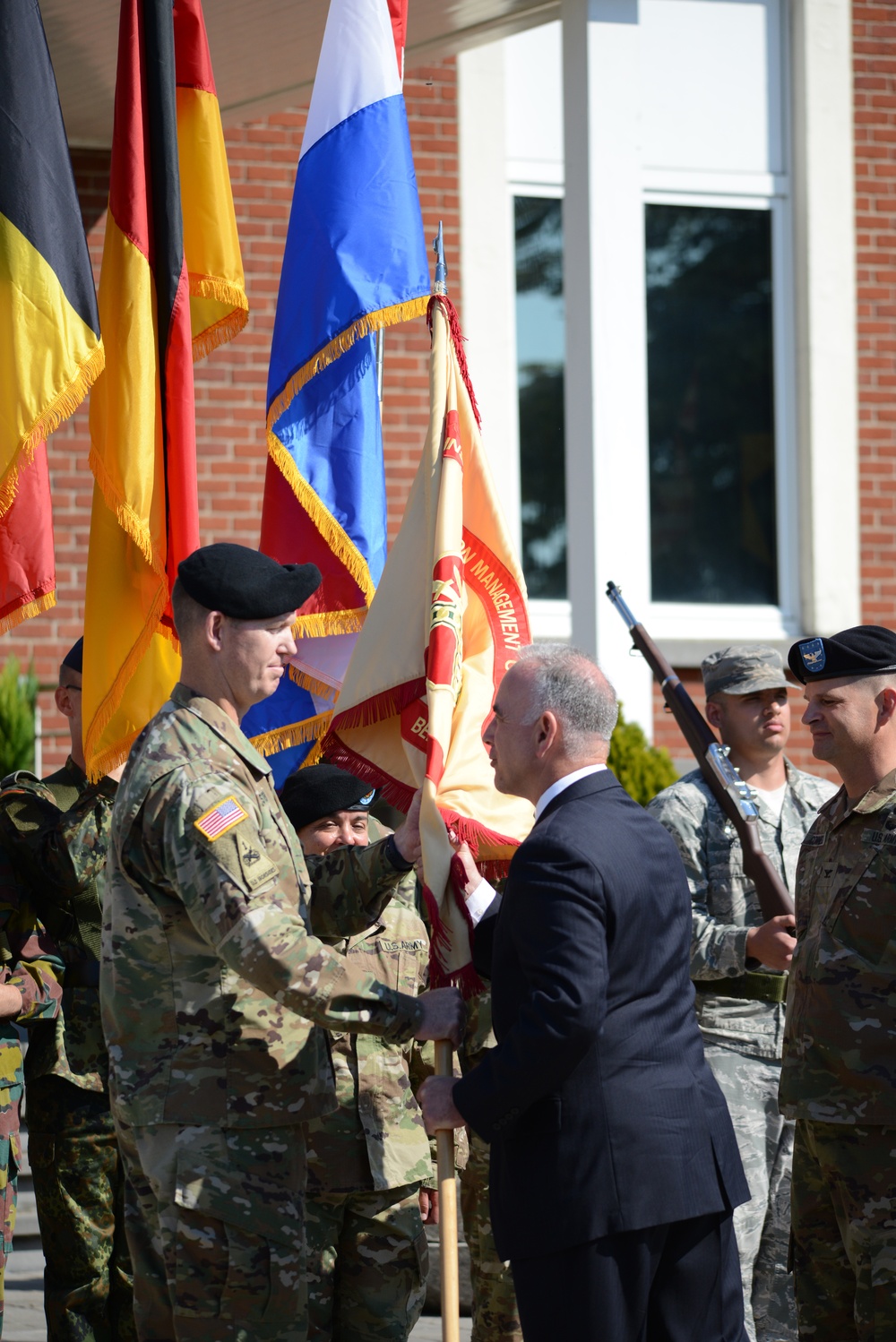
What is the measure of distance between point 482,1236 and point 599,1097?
5.51 feet

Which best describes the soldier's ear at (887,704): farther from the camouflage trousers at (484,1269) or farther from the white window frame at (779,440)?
the white window frame at (779,440)

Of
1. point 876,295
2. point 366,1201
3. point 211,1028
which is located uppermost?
point 876,295

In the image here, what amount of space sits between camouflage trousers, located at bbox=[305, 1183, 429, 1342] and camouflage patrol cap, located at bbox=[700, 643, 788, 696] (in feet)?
6.16

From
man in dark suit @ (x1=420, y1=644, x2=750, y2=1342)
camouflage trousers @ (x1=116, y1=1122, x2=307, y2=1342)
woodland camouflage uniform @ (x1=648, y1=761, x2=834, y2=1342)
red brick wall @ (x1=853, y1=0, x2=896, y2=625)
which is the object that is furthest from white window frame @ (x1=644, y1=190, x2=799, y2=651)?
camouflage trousers @ (x1=116, y1=1122, x2=307, y2=1342)

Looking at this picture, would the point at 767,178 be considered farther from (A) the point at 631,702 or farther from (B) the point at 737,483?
(A) the point at 631,702

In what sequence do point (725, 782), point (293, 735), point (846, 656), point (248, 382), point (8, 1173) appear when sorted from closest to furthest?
1. point (846, 656)
2. point (8, 1173)
3. point (293, 735)
4. point (725, 782)
5. point (248, 382)

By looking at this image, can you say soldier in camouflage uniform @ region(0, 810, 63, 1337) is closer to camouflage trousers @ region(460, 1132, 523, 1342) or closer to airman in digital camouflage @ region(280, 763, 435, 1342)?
airman in digital camouflage @ region(280, 763, 435, 1342)

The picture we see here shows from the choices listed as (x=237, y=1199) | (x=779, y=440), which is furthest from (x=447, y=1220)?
(x=779, y=440)

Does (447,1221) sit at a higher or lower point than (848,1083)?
lower

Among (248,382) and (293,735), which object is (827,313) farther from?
(293,735)

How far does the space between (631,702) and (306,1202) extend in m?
4.21

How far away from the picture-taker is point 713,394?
8992 mm

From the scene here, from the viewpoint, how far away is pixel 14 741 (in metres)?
6.93

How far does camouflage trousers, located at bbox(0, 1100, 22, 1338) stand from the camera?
3951mm
